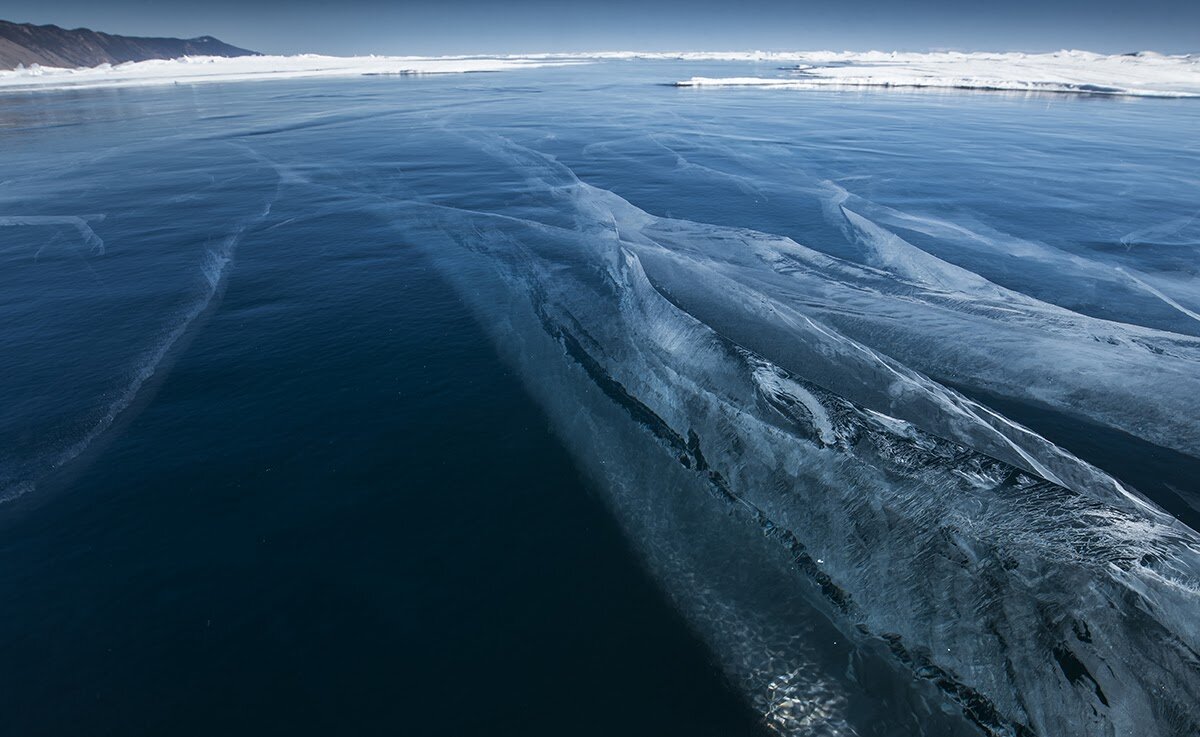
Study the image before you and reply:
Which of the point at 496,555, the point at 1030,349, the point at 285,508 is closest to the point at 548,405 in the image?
the point at 496,555

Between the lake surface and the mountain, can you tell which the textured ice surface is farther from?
the mountain

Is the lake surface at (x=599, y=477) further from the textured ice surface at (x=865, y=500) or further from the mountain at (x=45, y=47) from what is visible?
the mountain at (x=45, y=47)

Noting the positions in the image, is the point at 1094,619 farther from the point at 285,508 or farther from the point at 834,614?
the point at 285,508

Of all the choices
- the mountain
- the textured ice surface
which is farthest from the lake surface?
the mountain

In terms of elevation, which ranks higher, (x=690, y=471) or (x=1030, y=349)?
(x=1030, y=349)

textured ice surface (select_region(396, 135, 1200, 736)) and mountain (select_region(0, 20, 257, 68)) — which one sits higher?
mountain (select_region(0, 20, 257, 68))

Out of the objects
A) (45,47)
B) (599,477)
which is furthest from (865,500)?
(45,47)

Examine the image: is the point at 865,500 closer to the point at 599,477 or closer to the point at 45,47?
the point at 599,477

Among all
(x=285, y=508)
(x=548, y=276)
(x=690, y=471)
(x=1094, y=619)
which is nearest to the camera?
(x=1094, y=619)
